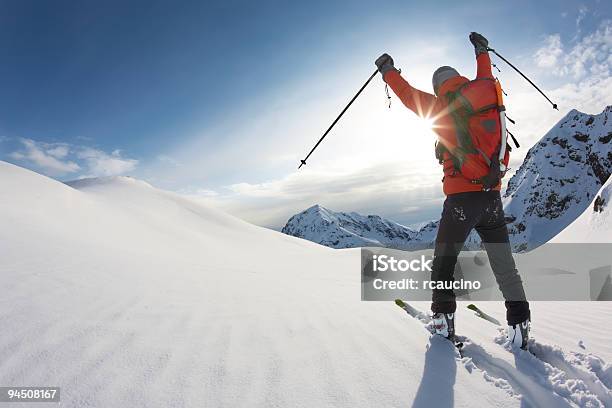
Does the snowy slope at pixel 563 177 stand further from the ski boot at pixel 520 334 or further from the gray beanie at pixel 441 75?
the gray beanie at pixel 441 75

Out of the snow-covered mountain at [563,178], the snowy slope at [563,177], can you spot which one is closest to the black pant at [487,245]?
the snow-covered mountain at [563,178]

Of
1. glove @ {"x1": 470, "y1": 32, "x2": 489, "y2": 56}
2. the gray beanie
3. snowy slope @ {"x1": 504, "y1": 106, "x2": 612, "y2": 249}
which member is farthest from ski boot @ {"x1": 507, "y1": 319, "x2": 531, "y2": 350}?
snowy slope @ {"x1": 504, "y1": 106, "x2": 612, "y2": 249}

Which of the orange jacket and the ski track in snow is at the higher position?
the orange jacket

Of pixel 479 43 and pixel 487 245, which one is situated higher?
pixel 479 43

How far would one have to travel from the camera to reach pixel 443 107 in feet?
11.8

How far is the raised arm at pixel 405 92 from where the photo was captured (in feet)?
12.2

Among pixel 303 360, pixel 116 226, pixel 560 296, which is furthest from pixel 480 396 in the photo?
pixel 116 226

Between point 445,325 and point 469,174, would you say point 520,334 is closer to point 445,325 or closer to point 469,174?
point 445,325

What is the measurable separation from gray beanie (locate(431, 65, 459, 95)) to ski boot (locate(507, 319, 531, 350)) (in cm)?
264

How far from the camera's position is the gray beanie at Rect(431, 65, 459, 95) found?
376cm

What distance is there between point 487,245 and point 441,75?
1983 mm

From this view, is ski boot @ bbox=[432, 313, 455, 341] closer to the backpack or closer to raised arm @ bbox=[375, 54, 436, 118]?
the backpack

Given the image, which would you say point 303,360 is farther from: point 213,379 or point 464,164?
point 464,164

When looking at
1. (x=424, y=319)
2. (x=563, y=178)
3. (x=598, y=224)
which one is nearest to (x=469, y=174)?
(x=424, y=319)
